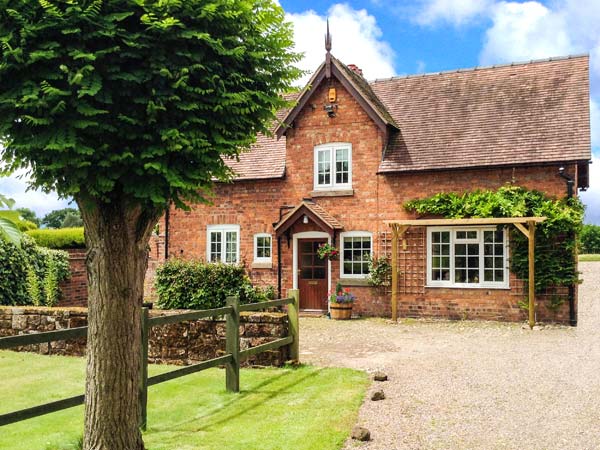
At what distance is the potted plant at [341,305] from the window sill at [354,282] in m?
0.56

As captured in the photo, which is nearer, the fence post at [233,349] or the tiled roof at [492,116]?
the fence post at [233,349]

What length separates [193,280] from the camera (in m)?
19.9

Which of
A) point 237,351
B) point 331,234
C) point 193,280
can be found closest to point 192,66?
point 237,351

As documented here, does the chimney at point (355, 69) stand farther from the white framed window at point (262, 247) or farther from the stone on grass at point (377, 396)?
the stone on grass at point (377, 396)

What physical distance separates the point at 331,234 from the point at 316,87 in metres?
4.90

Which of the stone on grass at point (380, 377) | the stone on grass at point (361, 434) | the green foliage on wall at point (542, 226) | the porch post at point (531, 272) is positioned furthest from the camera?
the green foliage on wall at point (542, 226)

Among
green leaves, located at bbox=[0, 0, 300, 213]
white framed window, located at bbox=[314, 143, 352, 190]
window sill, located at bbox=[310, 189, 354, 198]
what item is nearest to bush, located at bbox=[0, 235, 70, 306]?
window sill, located at bbox=[310, 189, 354, 198]

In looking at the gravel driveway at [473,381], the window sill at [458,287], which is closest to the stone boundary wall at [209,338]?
the gravel driveway at [473,381]

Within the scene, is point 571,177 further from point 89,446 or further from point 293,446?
point 89,446

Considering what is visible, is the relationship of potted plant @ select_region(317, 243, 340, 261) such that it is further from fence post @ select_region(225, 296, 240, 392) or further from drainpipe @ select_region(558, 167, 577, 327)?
fence post @ select_region(225, 296, 240, 392)

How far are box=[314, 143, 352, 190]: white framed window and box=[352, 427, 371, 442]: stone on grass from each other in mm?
13265

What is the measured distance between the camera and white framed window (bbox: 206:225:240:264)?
20.9 metres

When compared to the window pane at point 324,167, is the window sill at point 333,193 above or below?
below

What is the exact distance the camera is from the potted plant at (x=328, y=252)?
1878cm
